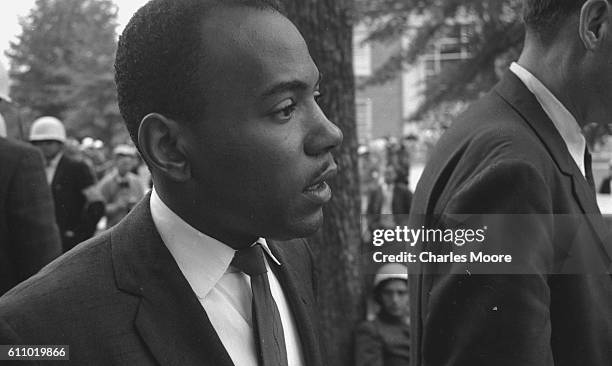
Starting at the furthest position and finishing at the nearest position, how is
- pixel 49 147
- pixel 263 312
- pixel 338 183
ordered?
1. pixel 49 147
2. pixel 338 183
3. pixel 263 312

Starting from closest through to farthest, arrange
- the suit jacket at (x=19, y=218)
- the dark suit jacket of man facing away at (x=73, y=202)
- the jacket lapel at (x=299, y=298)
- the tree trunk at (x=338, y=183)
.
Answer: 1. the jacket lapel at (x=299, y=298)
2. the suit jacket at (x=19, y=218)
3. the tree trunk at (x=338, y=183)
4. the dark suit jacket of man facing away at (x=73, y=202)

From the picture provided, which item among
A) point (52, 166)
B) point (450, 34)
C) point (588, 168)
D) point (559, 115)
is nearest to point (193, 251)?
point (559, 115)

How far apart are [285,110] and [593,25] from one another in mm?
797

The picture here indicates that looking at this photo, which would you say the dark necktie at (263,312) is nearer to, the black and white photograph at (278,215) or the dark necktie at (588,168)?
the black and white photograph at (278,215)

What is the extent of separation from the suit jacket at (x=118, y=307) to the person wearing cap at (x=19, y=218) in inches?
56.1

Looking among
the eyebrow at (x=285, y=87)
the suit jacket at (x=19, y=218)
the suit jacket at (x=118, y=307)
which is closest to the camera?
the suit jacket at (x=118, y=307)

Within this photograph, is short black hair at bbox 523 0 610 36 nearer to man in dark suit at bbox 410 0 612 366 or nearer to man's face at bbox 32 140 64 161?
man in dark suit at bbox 410 0 612 366

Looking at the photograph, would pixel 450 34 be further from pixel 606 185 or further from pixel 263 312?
pixel 263 312

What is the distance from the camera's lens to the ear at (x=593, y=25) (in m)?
1.66

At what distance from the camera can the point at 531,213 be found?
1.49 meters

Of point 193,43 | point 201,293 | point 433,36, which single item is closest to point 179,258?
point 201,293

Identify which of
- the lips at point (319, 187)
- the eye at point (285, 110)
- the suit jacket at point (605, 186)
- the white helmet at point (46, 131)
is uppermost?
the eye at point (285, 110)

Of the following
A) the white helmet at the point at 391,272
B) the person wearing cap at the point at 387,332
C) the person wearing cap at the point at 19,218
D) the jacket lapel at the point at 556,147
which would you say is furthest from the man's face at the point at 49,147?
the jacket lapel at the point at 556,147

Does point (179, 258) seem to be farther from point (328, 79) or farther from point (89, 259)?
point (328, 79)
